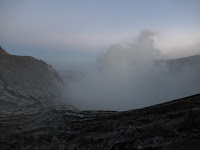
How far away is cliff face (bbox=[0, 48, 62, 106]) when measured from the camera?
351ft

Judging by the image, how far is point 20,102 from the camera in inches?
3944

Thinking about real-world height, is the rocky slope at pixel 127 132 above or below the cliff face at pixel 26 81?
below

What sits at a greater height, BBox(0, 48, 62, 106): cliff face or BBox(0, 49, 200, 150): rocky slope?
BBox(0, 48, 62, 106): cliff face

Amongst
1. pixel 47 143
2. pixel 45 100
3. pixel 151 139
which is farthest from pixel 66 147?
pixel 45 100

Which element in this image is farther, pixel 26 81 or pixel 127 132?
pixel 26 81

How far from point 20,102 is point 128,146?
96462 millimetres

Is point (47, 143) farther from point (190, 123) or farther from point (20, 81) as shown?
point (20, 81)

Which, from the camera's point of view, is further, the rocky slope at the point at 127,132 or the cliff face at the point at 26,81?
the cliff face at the point at 26,81

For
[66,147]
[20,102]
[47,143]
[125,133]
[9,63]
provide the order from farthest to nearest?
[9,63] < [20,102] < [47,143] < [66,147] < [125,133]

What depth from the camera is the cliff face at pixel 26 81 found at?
10706 cm

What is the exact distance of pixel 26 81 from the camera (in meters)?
129

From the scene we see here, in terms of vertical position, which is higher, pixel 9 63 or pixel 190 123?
pixel 9 63

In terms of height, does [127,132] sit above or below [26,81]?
below

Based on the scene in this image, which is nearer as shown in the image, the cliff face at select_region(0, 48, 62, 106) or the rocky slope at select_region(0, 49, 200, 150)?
the rocky slope at select_region(0, 49, 200, 150)
